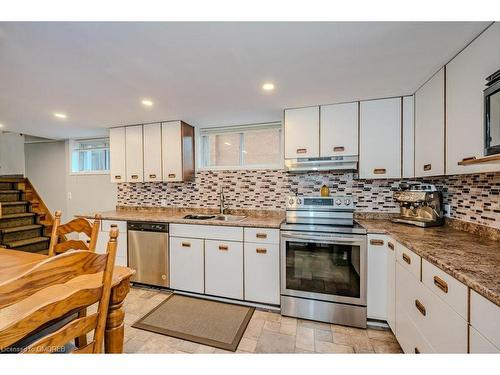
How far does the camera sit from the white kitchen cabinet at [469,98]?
3.91ft

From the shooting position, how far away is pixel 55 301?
68cm

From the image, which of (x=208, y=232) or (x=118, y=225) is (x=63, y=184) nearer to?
(x=118, y=225)

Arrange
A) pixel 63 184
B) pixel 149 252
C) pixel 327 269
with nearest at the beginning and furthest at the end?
1. pixel 327 269
2. pixel 149 252
3. pixel 63 184

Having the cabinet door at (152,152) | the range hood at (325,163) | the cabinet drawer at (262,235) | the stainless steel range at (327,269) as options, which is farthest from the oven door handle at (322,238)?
the cabinet door at (152,152)

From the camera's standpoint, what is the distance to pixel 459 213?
6.02 ft

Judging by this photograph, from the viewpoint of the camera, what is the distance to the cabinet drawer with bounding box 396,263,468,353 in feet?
3.22

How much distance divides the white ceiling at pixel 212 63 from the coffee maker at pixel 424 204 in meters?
0.92

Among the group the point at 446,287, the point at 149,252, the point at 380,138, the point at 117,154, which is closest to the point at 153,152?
the point at 117,154

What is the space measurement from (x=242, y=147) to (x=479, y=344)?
2.70m

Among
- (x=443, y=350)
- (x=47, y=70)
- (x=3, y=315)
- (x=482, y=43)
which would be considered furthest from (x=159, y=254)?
(x=482, y=43)

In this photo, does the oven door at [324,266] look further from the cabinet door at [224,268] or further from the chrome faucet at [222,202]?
the chrome faucet at [222,202]

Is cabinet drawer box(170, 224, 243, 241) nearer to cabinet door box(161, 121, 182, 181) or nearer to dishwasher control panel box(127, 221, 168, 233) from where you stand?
dishwasher control panel box(127, 221, 168, 233)
